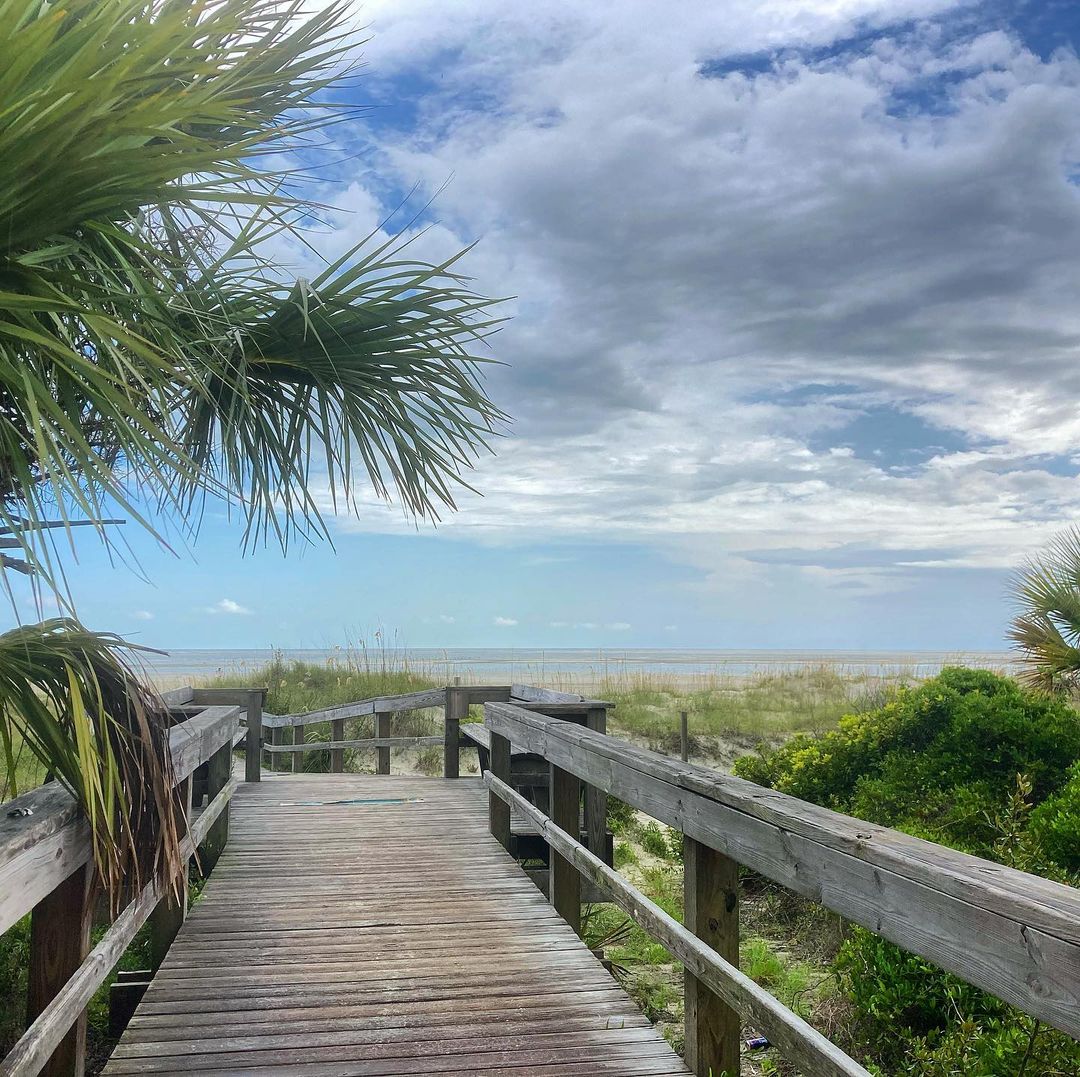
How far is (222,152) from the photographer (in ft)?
11.7

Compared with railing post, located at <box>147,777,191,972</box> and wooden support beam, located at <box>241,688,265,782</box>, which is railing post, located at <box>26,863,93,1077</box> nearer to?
railing post, located at <box>147,777,191,972</box>

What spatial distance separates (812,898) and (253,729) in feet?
27.5

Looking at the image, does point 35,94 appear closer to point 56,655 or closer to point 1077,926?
point 56,655

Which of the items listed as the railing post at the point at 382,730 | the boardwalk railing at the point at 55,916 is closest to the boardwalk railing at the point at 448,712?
the railing post at the point at 382,730

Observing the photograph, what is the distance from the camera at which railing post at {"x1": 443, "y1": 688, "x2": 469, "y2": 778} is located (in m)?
8.63

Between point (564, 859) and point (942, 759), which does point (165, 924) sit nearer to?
point (564, 859)

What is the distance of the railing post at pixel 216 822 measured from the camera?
6297 mm

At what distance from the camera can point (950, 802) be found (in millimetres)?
7629

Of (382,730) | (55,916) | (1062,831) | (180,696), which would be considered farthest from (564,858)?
(382,730)

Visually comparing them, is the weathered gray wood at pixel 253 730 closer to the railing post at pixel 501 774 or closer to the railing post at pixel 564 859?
the railing post at pixel 501 774

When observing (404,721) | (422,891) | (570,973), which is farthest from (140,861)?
(404,721)

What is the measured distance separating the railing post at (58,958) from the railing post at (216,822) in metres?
2.83

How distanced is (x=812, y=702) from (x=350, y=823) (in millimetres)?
16342

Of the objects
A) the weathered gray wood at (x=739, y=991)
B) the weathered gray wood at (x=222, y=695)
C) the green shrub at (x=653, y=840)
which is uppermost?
the weathered gray wood at (x=222, y=695)
